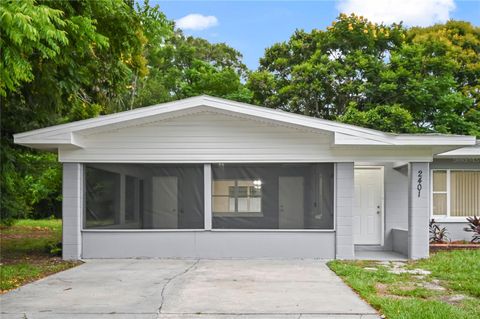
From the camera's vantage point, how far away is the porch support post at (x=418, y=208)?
37.0 feet

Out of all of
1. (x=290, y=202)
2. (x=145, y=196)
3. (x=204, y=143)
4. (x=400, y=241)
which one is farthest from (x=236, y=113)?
(x=400, y=241)

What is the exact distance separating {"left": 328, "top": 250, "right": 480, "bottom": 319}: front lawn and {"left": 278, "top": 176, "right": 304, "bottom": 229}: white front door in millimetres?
1278

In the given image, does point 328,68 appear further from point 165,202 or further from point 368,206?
point 165,202

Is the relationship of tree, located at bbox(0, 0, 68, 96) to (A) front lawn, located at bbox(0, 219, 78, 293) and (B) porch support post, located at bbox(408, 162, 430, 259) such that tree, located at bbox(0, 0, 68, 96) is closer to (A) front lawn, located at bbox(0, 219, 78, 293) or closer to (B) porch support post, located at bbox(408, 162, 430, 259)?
(A) front lawn, located at bbox(0, 219, 78, 293)

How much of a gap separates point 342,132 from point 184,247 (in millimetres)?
4047

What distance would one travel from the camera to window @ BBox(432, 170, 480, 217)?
14086 millimetres

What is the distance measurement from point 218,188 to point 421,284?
4833 millimetres

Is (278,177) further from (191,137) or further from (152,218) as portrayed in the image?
(152,218)

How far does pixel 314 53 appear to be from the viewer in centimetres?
2398

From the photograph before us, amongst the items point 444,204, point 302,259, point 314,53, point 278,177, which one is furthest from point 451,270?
point 314,53

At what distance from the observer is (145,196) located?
38.2 feet

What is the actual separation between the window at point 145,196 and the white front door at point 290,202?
1681mm

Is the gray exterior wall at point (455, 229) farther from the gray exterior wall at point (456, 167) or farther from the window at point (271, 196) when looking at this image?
the window at point (271, 196)

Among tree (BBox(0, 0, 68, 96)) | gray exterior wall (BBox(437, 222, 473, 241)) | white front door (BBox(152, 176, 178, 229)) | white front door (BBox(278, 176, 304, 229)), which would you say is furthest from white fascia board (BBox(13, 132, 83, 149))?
gray exterior wall (BBox(437, 222, 473, 241))
